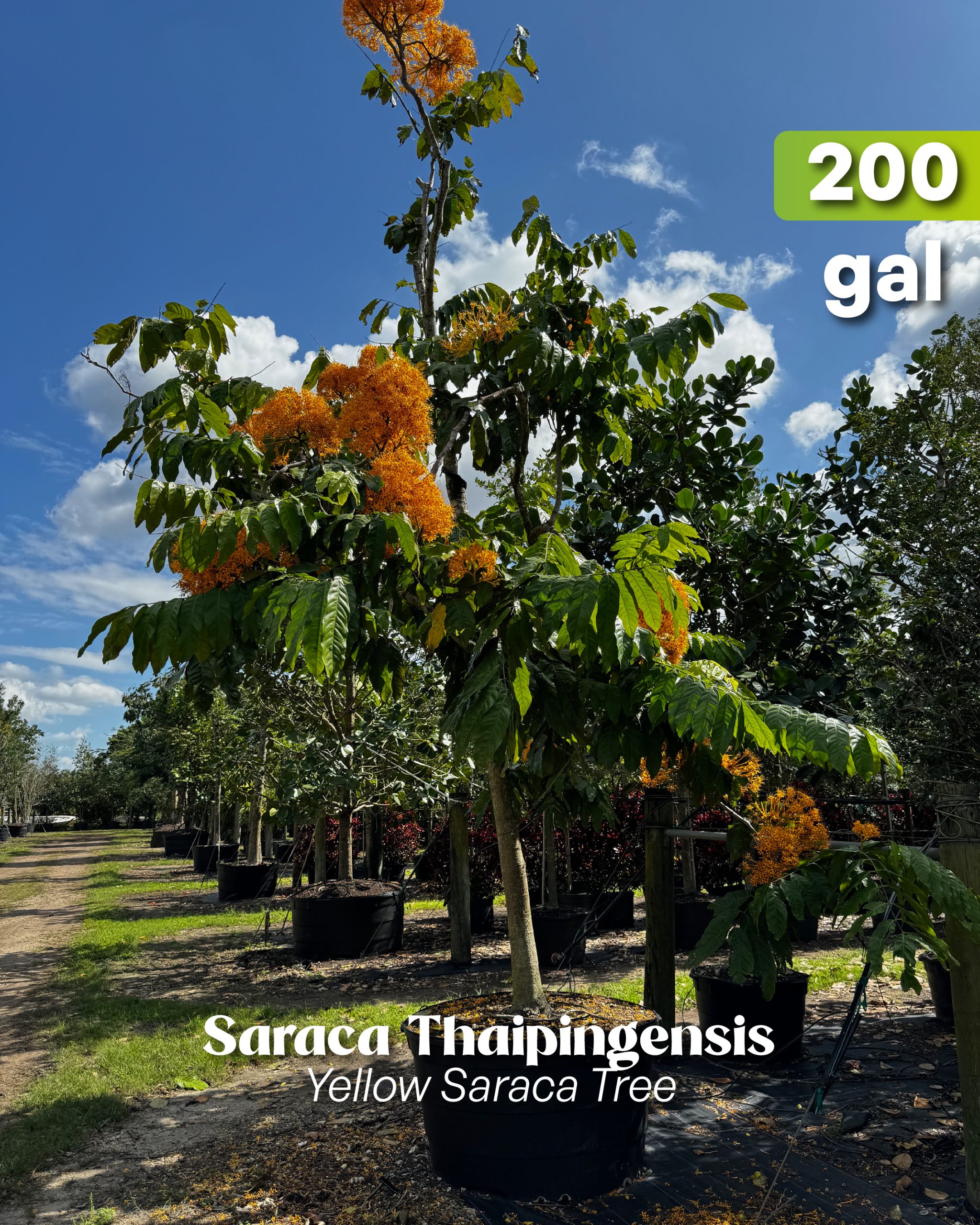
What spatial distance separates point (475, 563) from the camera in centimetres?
268

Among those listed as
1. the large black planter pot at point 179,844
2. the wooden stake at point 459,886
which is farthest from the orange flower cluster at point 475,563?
the large black planter pot at point 179,844

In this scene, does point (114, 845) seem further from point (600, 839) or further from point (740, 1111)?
point (740, 1111)

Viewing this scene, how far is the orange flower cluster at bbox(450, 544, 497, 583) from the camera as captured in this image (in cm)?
268

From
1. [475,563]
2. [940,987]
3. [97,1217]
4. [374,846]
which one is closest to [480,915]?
[374,846]

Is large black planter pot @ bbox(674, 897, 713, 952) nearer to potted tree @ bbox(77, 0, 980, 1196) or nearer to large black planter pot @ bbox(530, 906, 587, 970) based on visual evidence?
large black planter pot @ bbox(530, 906, 587, 970)

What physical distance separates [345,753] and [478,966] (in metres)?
2.24

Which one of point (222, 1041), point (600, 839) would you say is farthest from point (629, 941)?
point (222, 1041)

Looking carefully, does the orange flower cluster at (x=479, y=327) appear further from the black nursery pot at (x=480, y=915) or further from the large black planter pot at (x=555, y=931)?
the black nursery pot at (x=480, y=915)

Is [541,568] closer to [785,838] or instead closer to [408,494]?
[408,494]

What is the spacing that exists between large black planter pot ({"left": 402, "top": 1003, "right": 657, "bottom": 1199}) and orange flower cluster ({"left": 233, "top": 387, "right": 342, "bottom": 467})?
2.23 m

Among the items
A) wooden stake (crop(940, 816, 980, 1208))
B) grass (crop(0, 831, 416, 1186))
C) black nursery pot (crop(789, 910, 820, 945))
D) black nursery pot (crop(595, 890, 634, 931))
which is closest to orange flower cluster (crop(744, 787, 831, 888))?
wooden stake (crop(940, 816, 980, 1208))

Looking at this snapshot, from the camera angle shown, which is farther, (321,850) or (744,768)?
(321,850)

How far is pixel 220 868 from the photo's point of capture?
13398mm

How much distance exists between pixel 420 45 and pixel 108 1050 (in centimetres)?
586
